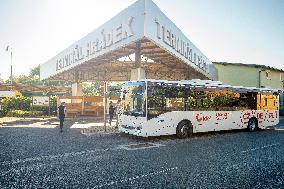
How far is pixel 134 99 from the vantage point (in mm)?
13961

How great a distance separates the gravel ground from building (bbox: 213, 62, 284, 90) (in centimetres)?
2371

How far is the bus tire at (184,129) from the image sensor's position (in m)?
14.4

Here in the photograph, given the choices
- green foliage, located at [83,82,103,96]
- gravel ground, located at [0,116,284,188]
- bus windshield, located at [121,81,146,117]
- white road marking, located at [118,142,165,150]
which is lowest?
white road marking, located at [118,142,165,150]

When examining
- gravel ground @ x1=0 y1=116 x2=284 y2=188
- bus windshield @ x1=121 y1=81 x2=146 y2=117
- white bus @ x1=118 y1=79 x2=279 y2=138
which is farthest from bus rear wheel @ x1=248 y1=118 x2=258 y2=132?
bus windshield @ x1=121 y1=81 x2=146 y2=117

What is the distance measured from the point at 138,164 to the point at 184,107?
644cm

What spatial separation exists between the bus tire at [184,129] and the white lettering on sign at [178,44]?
5.02 metres

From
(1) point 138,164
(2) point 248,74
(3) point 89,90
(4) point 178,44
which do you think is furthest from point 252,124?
(3) point 89,90

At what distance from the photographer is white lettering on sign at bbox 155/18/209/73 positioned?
52.6 ft

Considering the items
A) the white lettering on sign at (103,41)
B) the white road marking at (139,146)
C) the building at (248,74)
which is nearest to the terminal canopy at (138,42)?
the white lettering on sign at (103,41)

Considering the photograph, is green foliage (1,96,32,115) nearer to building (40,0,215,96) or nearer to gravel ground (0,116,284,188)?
building (40,0,215,96)

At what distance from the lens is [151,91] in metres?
13.3

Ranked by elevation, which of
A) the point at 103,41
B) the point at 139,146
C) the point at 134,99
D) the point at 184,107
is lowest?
the point at 139,146

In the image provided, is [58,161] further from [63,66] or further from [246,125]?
[63,66]

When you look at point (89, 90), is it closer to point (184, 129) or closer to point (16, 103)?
point (16, 103)
